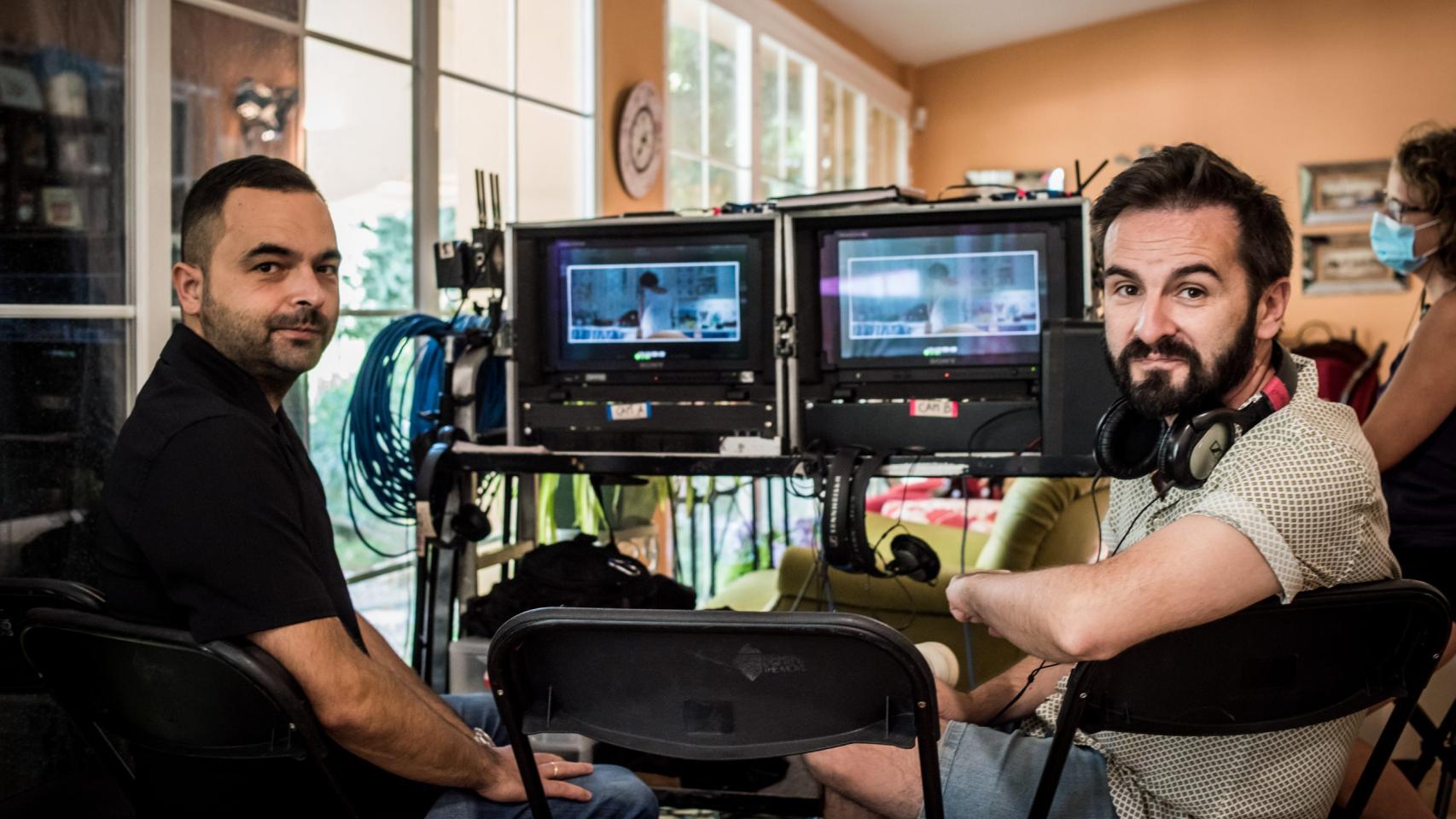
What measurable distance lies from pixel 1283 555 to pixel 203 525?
1.17 meters

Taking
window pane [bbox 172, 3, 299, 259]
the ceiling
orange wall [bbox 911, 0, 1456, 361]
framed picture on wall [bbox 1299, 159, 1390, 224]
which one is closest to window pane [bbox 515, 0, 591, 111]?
window pane [bbox 172, 3, 299, 259]

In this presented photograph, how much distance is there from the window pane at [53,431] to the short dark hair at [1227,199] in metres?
1.99

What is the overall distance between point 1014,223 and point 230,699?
1.89 meters

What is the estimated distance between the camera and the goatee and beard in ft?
5.67

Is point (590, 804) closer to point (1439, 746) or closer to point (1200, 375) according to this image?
point (1200, 375)

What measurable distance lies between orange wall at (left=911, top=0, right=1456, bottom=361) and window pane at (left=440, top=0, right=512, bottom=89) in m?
6.01

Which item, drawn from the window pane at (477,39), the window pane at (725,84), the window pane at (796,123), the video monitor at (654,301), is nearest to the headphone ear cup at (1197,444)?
the video monitor at (654,301)

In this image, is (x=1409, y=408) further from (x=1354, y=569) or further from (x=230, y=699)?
(x=230, y=699)

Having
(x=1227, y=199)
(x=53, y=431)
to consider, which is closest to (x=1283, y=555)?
(x=1227, y=199)

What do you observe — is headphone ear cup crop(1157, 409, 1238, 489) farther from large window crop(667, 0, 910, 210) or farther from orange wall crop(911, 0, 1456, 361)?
orange wall crop(911, 0, 1456, 361)

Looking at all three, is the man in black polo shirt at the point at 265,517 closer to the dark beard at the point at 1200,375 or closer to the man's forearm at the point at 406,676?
the man's forearm at the point at 406,676

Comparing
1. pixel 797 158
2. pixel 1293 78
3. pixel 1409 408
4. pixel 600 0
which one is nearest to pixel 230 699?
pixel 1409 408

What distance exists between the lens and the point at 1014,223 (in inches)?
104

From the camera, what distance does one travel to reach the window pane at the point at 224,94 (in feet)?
8.75
